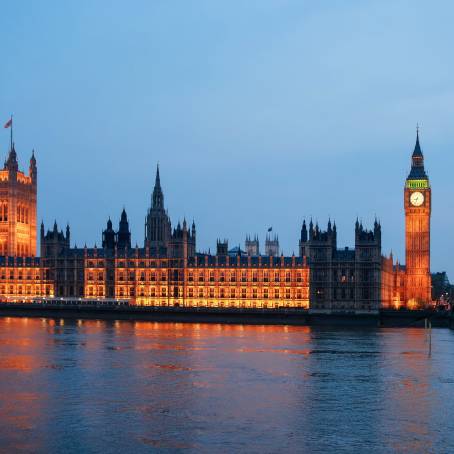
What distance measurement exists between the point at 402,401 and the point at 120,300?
11854cm

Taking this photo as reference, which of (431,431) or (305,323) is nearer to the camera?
(431,431)

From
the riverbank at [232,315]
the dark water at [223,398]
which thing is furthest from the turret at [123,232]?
the dark water at [223,398]

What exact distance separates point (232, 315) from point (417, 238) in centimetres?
4178

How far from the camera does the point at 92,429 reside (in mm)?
44812

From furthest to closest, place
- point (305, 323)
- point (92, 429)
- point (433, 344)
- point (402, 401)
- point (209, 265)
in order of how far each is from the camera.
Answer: point (209, 265) < point (305, 323) < point (433, 344) < point (402, 401) < point (92, 429)

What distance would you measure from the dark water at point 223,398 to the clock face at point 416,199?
85.1 metres

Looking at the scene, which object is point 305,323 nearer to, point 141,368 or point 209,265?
point 209,265

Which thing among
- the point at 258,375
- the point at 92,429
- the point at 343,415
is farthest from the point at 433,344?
Answer: the point at 92,429

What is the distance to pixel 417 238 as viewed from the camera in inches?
6895

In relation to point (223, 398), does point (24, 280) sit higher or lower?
higher

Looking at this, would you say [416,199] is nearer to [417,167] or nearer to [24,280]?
[417,167]

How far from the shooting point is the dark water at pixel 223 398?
42750mm

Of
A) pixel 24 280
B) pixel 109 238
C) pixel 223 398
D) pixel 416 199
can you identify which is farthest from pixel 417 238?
pixel 223 398

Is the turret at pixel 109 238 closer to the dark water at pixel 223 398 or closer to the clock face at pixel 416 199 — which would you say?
the clock face at pixel 416 199
